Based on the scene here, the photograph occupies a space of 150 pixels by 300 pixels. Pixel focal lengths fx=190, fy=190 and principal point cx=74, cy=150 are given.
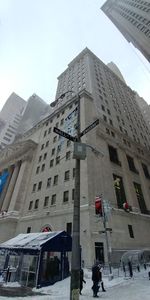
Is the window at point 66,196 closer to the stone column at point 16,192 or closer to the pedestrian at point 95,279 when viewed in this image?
the stone column at point 16,192

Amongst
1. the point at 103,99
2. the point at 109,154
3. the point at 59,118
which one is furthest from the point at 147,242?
the point at 103,99

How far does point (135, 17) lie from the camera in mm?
71812

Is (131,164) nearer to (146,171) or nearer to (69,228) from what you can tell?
(146,171)

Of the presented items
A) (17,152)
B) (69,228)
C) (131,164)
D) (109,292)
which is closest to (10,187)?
(17,152)

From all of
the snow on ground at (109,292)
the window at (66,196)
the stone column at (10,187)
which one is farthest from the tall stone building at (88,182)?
the snow on ground at (109,292)

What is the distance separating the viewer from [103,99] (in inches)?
1938

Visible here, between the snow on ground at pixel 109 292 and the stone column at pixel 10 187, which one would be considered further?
the stone column at pixel 10 187

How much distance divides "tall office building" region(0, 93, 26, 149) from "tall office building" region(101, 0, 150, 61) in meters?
82.3

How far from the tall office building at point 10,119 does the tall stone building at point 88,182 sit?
67.0 metres

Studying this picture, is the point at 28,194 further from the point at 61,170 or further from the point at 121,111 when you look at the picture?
the point at 121,111

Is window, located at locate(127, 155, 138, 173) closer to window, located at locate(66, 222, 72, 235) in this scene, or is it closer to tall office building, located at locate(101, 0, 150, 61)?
window, located at locate(66, 222, 72, 235)

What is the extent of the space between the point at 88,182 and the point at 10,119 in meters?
117

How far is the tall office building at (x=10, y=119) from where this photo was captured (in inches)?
4577

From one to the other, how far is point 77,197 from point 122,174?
27.8 meters
